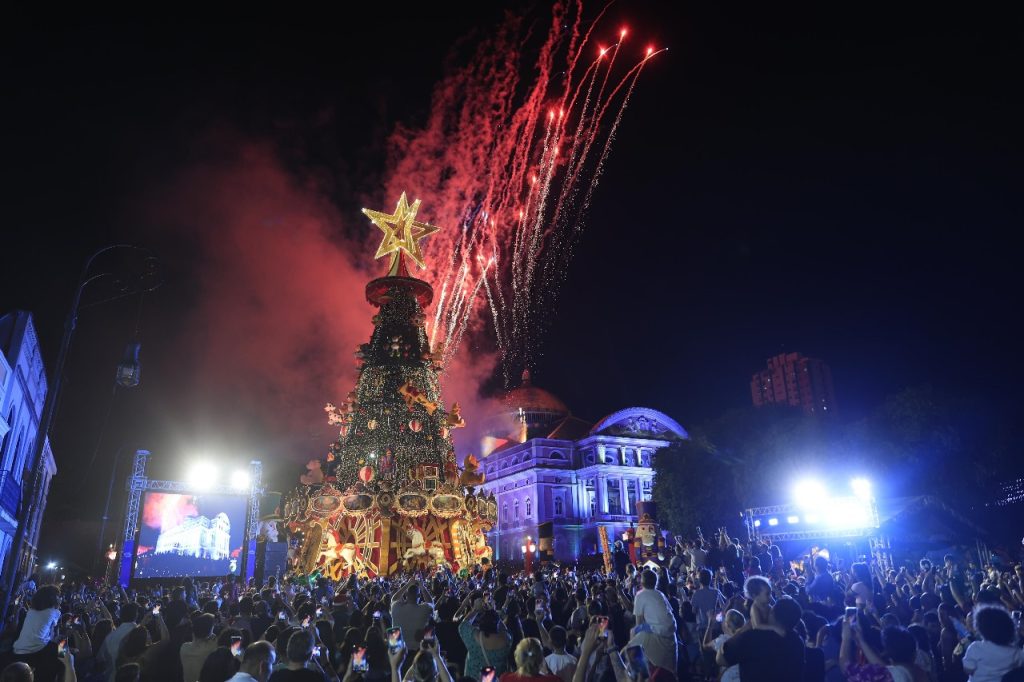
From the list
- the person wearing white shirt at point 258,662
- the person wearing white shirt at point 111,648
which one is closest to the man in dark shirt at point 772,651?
the person wearing white shirt at point 258,662

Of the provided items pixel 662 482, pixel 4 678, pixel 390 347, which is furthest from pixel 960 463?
pixel 4 678

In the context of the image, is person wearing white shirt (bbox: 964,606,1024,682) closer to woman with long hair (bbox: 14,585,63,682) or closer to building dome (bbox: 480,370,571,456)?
woman with long hair (bbox: 14,585,63,682)

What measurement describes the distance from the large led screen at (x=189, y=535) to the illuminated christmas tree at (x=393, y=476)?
7115 millimetres

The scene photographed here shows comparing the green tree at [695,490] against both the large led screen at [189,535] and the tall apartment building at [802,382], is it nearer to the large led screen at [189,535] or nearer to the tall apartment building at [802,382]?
the large led screen at [189,535]

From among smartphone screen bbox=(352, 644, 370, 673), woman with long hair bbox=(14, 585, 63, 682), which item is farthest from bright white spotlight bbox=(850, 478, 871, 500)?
woman with long hair bbox=(14, 585, 63, 682)

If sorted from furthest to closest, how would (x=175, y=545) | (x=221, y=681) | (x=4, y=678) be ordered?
1. (x=175, y=545)
2. (x=221, y=681)
3. (x=4, y=678)

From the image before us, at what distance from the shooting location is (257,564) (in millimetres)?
34531

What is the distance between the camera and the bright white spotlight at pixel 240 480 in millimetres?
33750

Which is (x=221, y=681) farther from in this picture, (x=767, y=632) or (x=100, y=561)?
(x=100, y=561)

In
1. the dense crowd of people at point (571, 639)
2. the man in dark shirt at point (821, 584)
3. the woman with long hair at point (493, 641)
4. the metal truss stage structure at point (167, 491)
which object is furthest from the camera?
the metal truss stage structure at point (167, 491)

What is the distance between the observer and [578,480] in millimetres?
69875

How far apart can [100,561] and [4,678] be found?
137ft

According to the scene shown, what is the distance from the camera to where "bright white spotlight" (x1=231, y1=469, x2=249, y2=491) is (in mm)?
33750

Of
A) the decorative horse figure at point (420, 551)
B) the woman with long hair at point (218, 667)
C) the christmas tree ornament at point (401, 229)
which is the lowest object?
the woman with long hair at point (218, 667)
